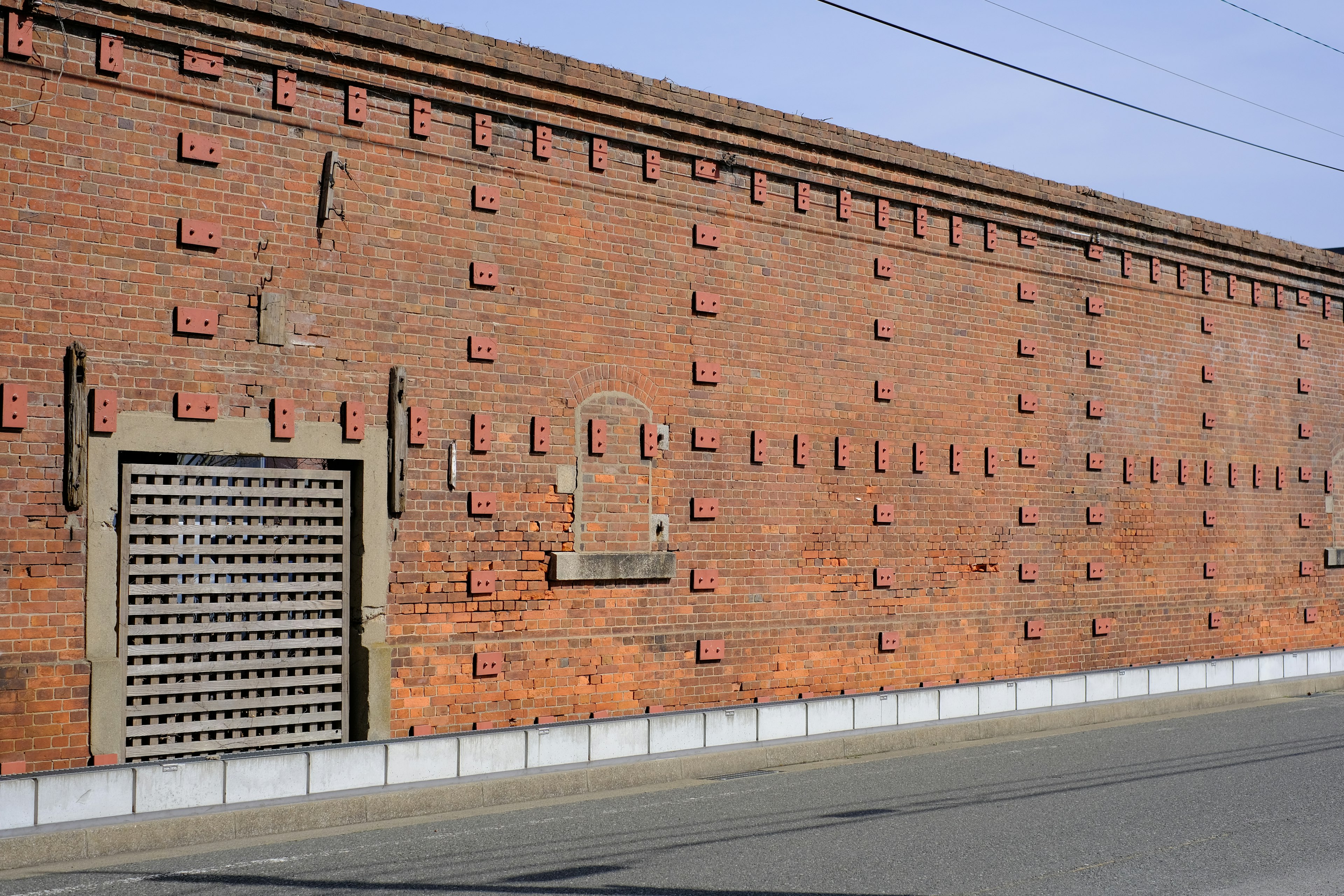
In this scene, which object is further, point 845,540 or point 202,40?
point 845,540

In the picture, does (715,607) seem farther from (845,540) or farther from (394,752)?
(394,752)

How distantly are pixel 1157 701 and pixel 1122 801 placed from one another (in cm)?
628

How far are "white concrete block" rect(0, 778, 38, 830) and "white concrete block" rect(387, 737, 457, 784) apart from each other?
7.80 ft

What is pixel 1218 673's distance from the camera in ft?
52.7

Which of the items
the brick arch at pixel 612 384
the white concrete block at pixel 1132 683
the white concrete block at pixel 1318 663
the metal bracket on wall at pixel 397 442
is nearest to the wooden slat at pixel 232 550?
the metal bracket on wall at pixel 397 442

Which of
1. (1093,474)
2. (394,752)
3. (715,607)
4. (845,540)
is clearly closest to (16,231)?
(394,752)

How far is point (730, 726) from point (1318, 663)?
10.4 metres

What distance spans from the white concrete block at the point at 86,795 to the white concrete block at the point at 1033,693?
9.20 m

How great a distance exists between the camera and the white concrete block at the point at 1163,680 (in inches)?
601

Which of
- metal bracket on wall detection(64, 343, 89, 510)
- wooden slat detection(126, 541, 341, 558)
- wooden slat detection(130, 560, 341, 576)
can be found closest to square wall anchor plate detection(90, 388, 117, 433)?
metal bracket on wall detection(64, 343, 89, 510)

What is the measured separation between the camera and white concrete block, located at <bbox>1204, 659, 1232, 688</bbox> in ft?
52.2

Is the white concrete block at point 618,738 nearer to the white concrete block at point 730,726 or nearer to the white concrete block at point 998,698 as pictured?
the white concrete block at point 730,726

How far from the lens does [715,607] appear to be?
1274 centimetres

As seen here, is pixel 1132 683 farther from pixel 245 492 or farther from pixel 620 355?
pixel 245 492
